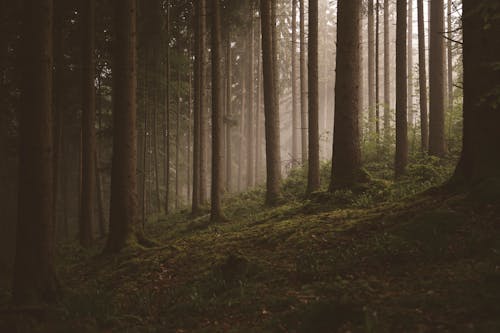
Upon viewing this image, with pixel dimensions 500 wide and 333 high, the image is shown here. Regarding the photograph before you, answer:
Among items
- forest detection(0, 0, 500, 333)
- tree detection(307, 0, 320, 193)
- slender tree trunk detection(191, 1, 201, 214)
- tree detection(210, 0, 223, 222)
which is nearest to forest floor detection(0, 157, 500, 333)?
forest detection(0, 0, 500, 333)

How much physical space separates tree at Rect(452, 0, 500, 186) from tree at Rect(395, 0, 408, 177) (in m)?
8.08

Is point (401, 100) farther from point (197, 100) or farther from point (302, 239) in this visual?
point (197, 100)

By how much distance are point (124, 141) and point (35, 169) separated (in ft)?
14.5

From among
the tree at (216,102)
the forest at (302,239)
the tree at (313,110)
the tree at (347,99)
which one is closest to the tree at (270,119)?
the forest at (302,239)

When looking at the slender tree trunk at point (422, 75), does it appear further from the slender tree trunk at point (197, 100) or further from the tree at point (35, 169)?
the tree at point (35, 169)

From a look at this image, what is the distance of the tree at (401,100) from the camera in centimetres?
1470

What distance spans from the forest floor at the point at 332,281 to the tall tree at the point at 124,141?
84.5 inches

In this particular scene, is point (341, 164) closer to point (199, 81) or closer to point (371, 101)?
point (199, 81)

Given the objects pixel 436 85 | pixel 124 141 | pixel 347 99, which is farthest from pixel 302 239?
pixel 436 85

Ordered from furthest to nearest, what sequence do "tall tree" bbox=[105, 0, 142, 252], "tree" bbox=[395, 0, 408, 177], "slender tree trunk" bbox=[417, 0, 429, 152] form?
"slender tree trunk" bbox=[417, 0, 429, 152] → "tree" bbox=[395, 0, 408, 177] → "tall tree" bbox=[105, 0, 142, 252]

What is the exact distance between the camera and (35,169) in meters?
7.26

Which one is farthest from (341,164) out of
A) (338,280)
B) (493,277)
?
(493,277)

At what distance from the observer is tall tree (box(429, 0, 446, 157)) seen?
1589 centimetres

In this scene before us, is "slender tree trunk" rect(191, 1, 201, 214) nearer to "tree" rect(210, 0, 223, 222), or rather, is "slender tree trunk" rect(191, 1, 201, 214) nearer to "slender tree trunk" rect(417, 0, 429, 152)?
"tree" rect(210, 0, 223, 222)
